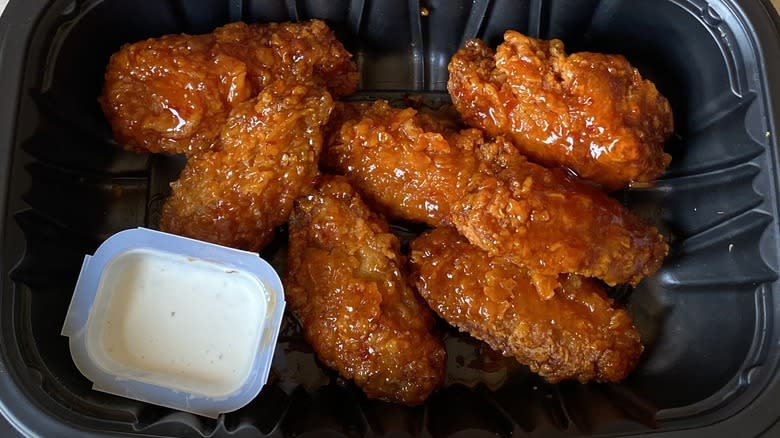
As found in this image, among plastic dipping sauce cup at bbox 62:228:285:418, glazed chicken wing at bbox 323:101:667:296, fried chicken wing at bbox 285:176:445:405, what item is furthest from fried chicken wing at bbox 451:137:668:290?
plastic dipping sauce cup at bbox 62:228:285:418

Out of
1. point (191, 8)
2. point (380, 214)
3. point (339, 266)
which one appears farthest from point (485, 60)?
point (191, 8)

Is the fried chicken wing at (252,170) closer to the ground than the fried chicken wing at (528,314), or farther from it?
farther from it

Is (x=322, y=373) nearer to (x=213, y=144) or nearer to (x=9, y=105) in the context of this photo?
(x=213, y=144)

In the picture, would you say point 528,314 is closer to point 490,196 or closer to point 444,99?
point 490,196

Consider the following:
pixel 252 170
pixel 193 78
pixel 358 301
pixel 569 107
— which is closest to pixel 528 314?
pixel 358 301

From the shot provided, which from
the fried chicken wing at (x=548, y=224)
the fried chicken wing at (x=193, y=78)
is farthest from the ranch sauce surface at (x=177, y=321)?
the fried chicken wing at (x=548, y=224)

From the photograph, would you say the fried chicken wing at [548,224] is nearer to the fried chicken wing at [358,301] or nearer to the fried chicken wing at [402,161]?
the fried chicken wing at [402,161]
